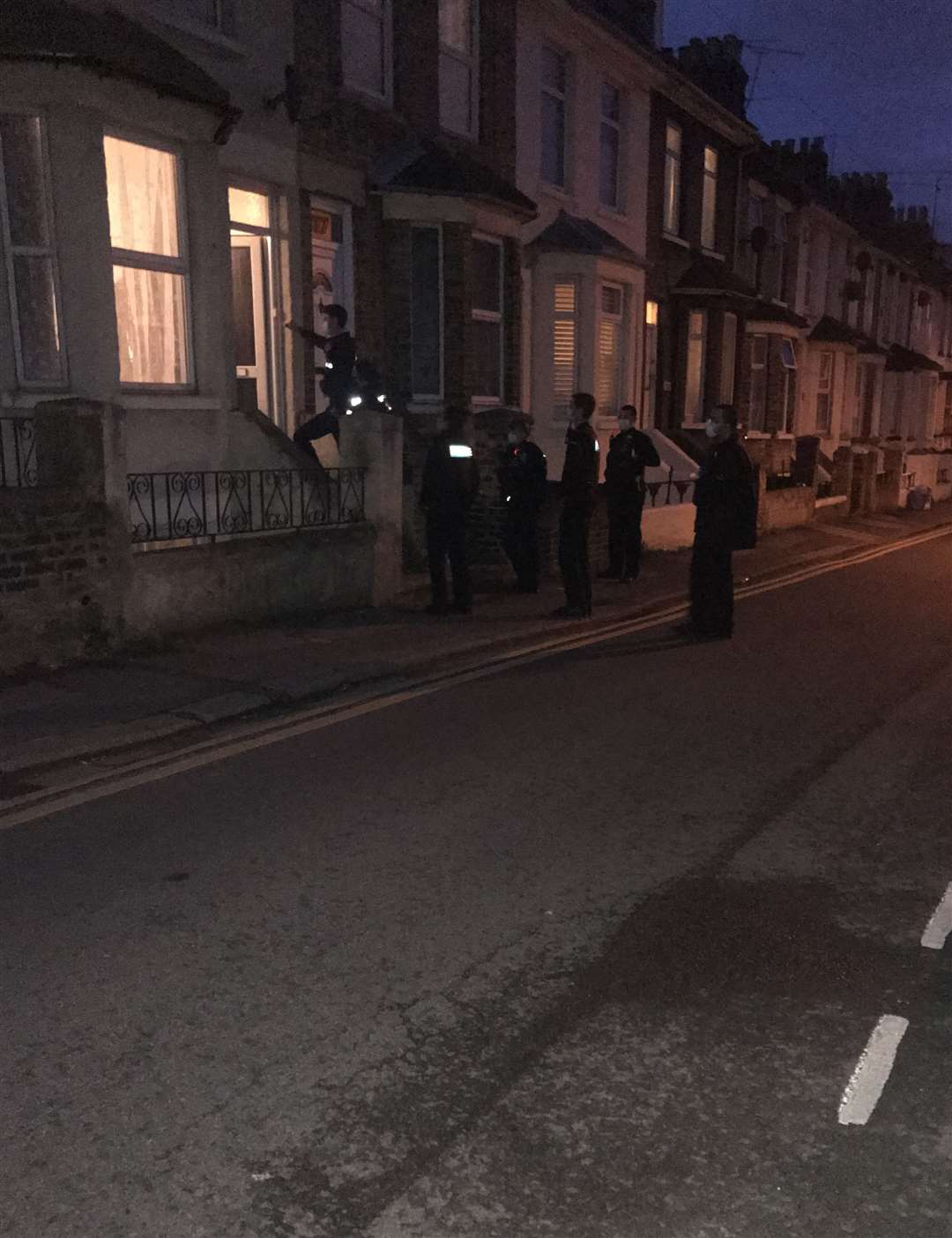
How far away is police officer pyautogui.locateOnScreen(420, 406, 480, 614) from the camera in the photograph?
9836 mm

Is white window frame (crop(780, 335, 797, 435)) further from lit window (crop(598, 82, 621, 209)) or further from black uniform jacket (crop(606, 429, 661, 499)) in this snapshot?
black uniform jacket (crop(606, 429, 661, 499))

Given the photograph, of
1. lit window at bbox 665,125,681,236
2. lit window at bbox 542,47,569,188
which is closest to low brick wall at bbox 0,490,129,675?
lit window at bbox 542,47,569,188

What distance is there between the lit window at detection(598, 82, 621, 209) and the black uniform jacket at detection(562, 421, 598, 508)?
955 cm

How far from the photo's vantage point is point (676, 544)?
1612 cm

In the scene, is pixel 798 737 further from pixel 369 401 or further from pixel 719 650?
pixel 369 401

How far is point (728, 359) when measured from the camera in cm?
2272

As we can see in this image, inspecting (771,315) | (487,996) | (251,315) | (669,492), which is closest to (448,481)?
(251,315)

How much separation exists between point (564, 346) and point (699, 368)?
5920mm

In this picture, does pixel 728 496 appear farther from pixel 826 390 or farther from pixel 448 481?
pixel 826 390

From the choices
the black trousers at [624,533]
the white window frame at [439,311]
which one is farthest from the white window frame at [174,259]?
the black trousers at [624,533]

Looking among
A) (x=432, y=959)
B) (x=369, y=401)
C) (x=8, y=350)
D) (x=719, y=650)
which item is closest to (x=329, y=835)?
(x=432, y=959)

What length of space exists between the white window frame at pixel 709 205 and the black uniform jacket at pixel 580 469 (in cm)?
1355

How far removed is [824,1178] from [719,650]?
665cm

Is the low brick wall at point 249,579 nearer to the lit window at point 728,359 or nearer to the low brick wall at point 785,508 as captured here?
the low brick wall at point 785,508
